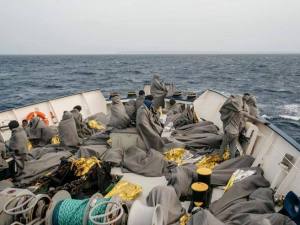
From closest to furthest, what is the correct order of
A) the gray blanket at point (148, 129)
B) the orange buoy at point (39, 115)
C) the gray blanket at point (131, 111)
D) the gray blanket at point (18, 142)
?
the gray blanket at point (18, 142)
the gray blanket at point (148, 129)
the gray blanket at point (131, 111)
the orange buoy at point (39, 115)

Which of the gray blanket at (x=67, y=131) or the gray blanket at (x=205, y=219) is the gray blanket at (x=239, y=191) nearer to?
the gray blanket at (x=205, y=219)

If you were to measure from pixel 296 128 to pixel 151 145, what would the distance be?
10.7 metres

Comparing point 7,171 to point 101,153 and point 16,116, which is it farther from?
point 16,116

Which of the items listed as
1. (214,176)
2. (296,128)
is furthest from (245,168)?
(296,128)

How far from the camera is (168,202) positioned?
4.08 m

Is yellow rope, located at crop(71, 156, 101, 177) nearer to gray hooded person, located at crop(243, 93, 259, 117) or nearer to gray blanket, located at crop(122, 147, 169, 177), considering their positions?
gray blanket, located at crop(122, 147, 169, 177)

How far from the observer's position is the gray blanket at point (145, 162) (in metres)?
5.86

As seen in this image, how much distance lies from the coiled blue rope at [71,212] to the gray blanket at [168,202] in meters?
1.05

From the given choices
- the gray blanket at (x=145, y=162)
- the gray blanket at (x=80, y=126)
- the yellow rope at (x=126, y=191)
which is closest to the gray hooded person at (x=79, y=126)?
the gray blanket at (x=80, y=126)

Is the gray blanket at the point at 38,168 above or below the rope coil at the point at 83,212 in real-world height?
below

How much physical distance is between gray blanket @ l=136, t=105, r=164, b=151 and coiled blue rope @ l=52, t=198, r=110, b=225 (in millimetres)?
3493

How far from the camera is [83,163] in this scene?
5.64m

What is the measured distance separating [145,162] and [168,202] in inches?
79.4

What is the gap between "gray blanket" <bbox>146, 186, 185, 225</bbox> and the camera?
3.96 meters
